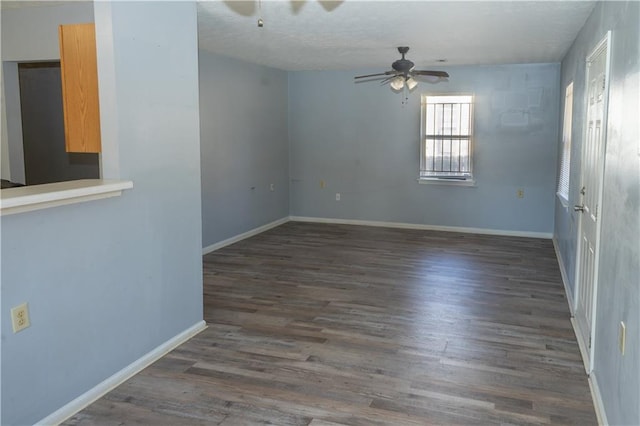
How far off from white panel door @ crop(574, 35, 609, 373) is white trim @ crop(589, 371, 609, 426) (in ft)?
0.47

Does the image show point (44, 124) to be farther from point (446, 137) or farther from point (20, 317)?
point (446, 137)

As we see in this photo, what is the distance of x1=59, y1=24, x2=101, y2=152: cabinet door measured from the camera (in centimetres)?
297

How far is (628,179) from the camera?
220 cm

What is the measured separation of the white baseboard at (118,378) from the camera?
2.60m

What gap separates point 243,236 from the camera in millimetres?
7043

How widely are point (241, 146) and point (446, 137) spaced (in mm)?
2819

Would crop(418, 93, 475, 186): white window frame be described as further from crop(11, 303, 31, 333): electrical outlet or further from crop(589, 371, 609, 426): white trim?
crop(11, 303, 31, 333): electrical outlet

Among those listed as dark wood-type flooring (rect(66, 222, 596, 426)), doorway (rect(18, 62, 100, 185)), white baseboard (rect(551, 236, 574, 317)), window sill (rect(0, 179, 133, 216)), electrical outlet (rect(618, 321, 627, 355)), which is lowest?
dark wood-type flooring (rect(66, 222, 596, 426))

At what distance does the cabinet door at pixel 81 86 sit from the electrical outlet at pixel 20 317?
38.5 inches

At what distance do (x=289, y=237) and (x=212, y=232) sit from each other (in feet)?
3.99

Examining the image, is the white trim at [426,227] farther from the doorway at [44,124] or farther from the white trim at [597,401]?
the white trim at [597,401]

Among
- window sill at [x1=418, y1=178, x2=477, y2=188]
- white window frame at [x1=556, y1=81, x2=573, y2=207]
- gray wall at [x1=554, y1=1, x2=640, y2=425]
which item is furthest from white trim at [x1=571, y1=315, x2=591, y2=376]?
window sill at [x1=418, y1=178, x2=477, y2=188]

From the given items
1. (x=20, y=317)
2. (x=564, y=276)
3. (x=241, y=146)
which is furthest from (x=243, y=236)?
(x=20, y=317)

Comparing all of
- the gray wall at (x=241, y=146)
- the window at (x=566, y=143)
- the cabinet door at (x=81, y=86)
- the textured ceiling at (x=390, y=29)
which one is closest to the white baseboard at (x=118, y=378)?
the cabinet door at (x=81, y=86)
